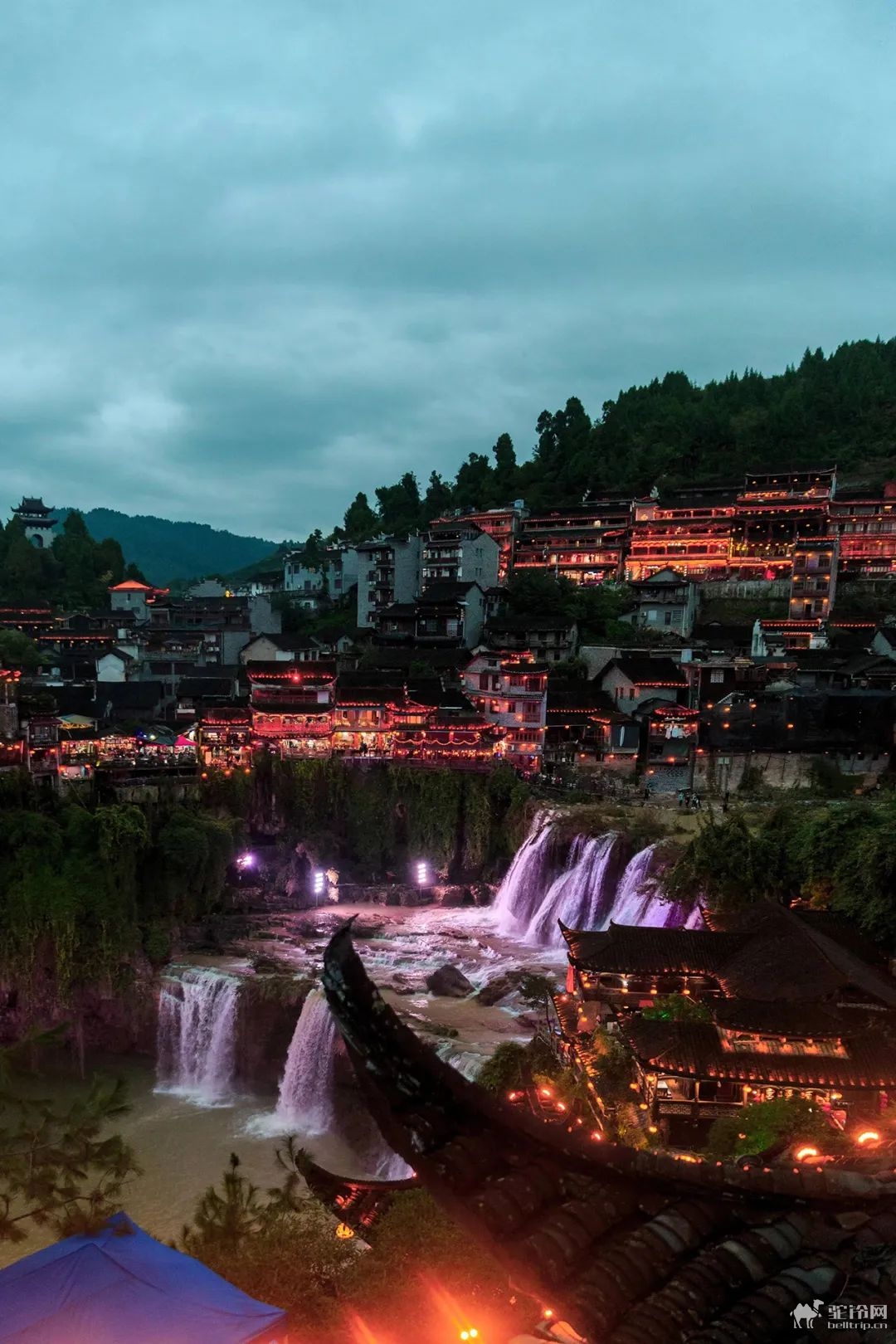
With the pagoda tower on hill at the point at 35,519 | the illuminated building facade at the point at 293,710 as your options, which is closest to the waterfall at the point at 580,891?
the illuminated building facade at the point at 293,710

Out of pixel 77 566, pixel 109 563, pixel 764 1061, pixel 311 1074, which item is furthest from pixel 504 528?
pixel 764 1061

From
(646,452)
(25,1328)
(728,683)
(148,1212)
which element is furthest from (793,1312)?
(646,452)

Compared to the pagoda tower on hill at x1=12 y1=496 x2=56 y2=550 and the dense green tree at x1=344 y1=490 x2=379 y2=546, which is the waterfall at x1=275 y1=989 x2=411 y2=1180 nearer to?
the dense green tree at x1=344 y1=490 x2=379 y2=546

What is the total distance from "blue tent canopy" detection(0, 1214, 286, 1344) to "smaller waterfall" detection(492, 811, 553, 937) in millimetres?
20726

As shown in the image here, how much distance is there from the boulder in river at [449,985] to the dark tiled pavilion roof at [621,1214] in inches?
826

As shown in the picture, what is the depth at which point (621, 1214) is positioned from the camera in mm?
3803

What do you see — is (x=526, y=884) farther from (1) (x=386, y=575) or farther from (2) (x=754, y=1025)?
(1) (x=386, y=575)

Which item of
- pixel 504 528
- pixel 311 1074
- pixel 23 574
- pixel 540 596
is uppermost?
pixel 504 528

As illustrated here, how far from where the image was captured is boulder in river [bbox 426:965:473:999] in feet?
77.6

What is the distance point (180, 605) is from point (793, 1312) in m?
67.5

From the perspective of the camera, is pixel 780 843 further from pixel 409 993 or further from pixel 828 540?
pixel 828 540

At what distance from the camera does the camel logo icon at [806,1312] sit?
3.44m

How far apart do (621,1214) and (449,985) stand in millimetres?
21287

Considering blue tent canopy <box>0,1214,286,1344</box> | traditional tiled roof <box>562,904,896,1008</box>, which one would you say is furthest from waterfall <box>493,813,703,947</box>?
blue tent canopy <box>0,1214,286,1344</box>
